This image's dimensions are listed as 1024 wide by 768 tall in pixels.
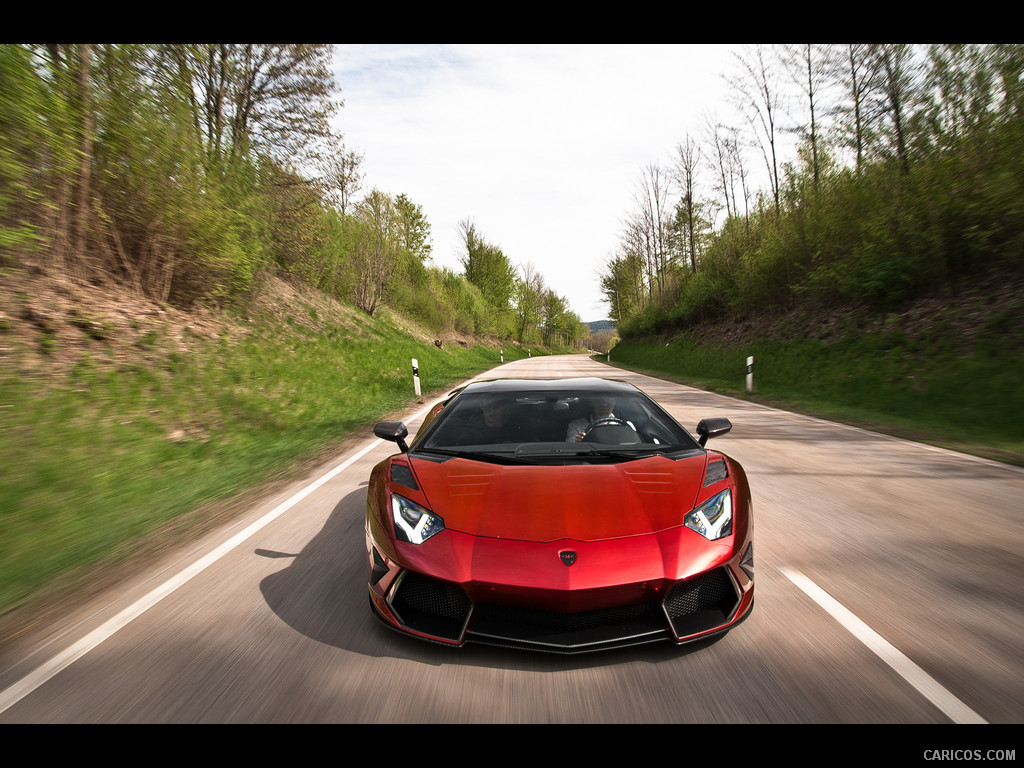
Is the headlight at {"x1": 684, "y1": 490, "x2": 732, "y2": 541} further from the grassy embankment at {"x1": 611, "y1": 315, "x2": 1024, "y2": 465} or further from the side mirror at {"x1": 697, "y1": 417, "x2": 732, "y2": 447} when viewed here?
the grassy embankment at {"x1": 611, "y1": 315, "x2": 1024, "y2": 465}

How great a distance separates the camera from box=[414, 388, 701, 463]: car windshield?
2.81 metres

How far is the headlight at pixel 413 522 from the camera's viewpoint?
213 cm

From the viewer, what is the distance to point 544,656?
1989mm

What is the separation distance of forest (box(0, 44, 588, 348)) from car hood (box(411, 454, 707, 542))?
20.5 ft

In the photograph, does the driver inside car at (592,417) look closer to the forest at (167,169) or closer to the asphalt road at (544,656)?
the asphalt road at (544,656)

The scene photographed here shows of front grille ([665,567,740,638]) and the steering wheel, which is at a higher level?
the steering wheel

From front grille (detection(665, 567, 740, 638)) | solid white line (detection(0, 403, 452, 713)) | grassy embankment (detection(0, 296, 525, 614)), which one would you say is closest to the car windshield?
front grille (detection(665, 567, 740, 638))

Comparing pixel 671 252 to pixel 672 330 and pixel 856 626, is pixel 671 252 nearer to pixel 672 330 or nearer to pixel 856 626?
pixel 672 330

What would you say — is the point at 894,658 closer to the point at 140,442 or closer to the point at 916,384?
the point at 140,442

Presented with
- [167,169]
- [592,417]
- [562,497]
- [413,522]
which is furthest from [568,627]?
[167,169]

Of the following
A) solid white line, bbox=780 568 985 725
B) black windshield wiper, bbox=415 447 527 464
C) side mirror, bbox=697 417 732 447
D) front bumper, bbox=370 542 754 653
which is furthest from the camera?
side mirror, bbox=697 417 732 447

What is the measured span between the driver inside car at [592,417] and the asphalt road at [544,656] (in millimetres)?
1287

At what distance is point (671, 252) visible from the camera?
126 ft
